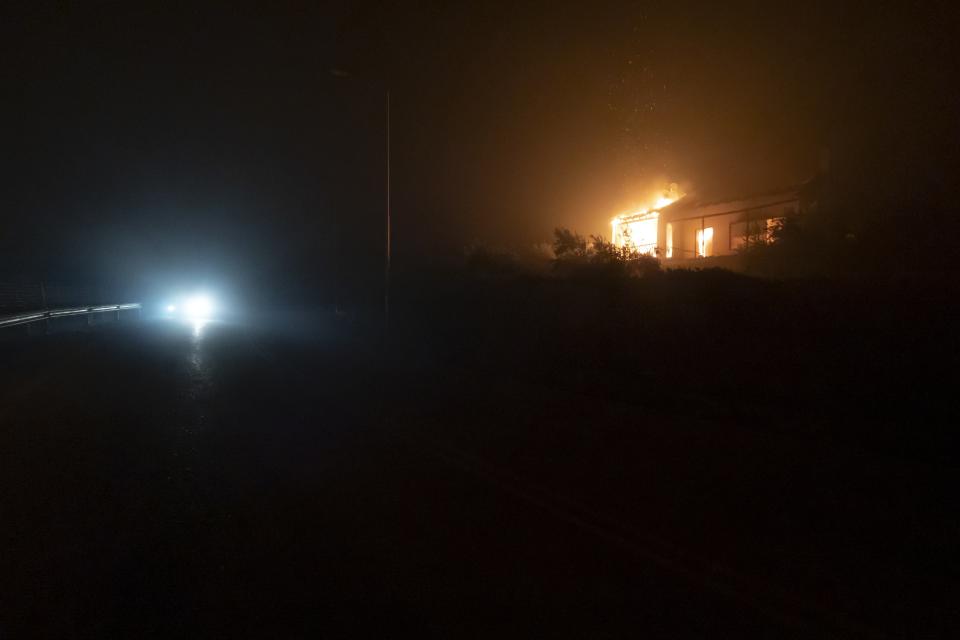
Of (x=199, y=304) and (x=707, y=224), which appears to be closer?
(x=707, y=224)

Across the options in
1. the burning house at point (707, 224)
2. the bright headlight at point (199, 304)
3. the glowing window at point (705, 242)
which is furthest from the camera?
the bright headlight at point (199, 304)

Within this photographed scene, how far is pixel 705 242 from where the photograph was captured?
35.8m

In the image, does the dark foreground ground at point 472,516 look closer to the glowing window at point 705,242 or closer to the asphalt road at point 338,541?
the asphalt road at point 338,541

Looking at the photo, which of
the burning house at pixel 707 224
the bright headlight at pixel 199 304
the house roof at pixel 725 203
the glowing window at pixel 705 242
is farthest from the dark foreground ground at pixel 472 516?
the bright headlight at pixel 199 304

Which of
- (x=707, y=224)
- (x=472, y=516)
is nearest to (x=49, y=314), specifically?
(x=472, y=516)

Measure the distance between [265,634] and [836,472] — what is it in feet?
22.2

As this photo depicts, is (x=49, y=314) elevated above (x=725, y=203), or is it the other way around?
(x=725, y=203)

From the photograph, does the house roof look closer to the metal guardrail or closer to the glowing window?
the glowing window

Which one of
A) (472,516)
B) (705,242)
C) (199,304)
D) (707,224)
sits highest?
(707,224)

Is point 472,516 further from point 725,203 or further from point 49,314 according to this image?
point 725,203

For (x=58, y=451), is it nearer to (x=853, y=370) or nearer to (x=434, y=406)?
(x=434, y=406)

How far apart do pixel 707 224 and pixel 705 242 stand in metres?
0.86

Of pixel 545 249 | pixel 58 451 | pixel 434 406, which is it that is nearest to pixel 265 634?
pixel 58 451

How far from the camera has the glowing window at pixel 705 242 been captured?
35.4m
